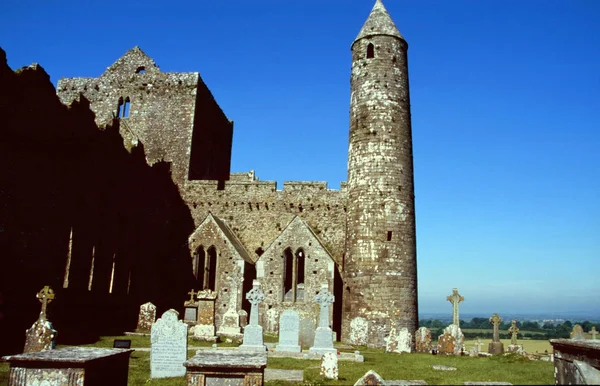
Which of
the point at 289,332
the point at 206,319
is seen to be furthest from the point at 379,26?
the point at 206,319

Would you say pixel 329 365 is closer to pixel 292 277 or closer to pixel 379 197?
pixel 379 197

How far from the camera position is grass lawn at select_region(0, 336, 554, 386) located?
35.9ft

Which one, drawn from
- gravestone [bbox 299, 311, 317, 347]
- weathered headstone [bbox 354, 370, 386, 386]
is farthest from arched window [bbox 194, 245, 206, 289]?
weathered headstone [bbox 354, 370, 386, 386]

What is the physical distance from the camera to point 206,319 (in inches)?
787

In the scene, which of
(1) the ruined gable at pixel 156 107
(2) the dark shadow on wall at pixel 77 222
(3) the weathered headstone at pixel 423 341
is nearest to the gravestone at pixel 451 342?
(3) the weathered headstone at pixel 423 341

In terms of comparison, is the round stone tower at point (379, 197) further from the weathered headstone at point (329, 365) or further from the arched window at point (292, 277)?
the weathered headstone at point (329, 365)

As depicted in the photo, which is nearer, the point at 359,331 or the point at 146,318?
the point at 146,318

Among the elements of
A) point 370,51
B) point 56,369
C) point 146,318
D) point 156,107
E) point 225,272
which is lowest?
point 56,369

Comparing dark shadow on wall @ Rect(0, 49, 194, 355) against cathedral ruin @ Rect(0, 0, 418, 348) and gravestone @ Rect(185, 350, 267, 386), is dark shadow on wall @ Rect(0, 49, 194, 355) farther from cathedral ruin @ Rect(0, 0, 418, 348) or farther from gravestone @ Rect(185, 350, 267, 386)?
gravestone @ Rect(185, 350, 267, 386)

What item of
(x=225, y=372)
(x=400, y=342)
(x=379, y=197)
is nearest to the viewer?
(x=225, y=372)

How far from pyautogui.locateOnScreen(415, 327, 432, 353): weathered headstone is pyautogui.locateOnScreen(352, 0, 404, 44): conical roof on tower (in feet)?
46.1

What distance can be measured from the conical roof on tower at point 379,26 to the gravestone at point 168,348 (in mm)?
17761

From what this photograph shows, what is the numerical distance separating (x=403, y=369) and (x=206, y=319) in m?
9.22

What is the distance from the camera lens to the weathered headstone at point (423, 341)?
1983 centimetres
